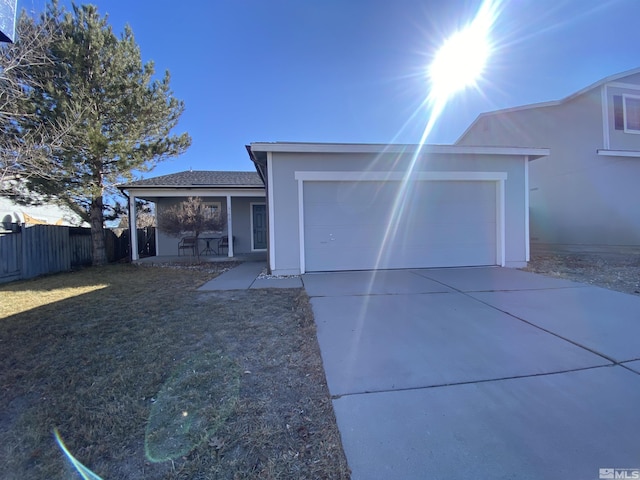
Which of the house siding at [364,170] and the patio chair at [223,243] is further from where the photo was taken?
the patio chair at [223,243]

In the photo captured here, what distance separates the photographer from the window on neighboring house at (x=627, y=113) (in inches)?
444

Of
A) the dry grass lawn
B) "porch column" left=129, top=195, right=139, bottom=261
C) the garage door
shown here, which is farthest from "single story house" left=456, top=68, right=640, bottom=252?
"porch column" left=129, top=195, right=139, bottom=261

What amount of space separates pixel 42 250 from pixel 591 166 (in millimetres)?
18696

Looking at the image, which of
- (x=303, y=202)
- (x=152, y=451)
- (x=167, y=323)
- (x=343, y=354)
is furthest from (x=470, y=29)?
(x=152, y=451)

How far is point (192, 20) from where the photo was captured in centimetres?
719

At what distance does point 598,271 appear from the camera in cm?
721

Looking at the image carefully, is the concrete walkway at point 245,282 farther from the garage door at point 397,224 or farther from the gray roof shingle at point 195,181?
the gray roof shingle at point 195,181

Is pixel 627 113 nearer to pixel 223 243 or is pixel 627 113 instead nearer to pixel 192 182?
pixel 223 243

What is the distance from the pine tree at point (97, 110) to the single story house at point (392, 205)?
4.77 meters

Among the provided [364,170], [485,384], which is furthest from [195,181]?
[485,384]

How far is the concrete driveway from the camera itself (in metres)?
1.72

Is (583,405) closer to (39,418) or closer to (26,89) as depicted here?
(39,418)

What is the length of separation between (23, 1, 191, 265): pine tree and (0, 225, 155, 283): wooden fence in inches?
25.2

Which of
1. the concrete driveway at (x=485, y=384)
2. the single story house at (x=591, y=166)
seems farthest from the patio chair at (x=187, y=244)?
the single story house at (x=591, y=166)
